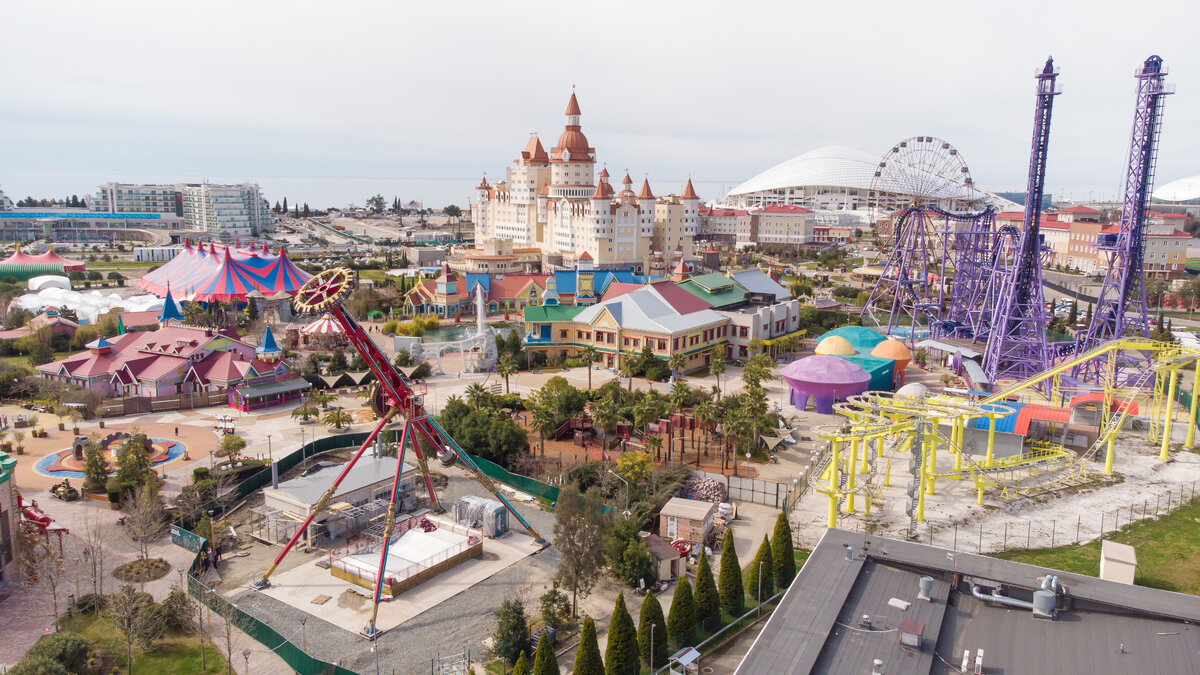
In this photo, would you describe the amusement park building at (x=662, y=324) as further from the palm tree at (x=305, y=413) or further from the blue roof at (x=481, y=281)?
the palm tree at (x=305, y=413)

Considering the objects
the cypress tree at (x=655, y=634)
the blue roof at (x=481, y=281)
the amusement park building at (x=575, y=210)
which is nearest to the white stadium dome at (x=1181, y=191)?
the amusement park building at (x=575, y=210)

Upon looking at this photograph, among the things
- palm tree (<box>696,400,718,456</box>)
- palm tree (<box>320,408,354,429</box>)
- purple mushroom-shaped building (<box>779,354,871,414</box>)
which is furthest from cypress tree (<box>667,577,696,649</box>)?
palm tree (<box>320,408,354,429</box>)

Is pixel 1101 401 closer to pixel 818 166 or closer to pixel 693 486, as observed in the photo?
pixel 693 486

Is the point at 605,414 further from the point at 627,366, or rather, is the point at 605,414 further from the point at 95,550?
the point at 95,550

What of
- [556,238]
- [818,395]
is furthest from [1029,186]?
[556,238]

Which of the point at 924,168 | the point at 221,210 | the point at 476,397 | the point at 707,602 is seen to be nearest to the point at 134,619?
the point at 707,602

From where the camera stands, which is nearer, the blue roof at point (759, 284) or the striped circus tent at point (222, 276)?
the blue roof at point (759, 284)
